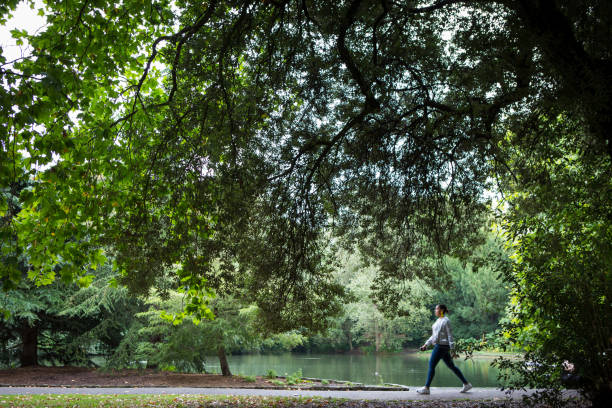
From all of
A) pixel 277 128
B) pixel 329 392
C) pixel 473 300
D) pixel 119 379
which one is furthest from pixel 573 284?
pixel 473 300

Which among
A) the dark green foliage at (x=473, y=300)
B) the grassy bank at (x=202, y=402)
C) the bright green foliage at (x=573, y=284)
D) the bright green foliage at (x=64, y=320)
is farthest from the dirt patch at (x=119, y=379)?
the dark green foliage at (x=473, y=300)

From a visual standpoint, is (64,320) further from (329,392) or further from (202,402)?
(329,392)

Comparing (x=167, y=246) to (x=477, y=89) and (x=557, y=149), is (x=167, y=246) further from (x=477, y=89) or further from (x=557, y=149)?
(x=557, y=149)

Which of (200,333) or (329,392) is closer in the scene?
(329,392)

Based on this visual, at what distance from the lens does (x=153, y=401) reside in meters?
8.62

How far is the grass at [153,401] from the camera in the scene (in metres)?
7.84

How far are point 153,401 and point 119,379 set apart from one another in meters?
6.21

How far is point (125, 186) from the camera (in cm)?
764

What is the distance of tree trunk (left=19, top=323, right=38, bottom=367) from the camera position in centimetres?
1714

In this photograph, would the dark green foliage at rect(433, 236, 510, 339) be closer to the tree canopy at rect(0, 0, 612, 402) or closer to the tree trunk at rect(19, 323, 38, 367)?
the tree trunk at rect(19, 323, 38, 367)

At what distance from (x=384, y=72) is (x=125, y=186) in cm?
464

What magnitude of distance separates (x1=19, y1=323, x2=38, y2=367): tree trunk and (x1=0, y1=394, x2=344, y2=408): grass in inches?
357

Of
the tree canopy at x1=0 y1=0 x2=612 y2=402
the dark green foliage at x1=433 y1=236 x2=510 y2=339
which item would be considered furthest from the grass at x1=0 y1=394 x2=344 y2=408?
the dark green foliage at x1=433 y1=236 x2=510 y2=339

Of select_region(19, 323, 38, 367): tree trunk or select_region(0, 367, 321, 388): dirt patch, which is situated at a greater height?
select_region(19, 323, 38, 367): tree trunk
